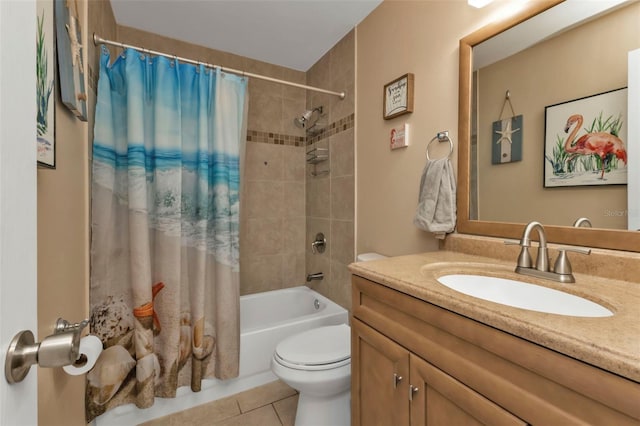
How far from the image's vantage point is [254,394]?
1.66 metres

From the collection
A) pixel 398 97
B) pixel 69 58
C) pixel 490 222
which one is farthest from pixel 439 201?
pixel 69 58

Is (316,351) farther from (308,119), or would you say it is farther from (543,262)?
(308,119)

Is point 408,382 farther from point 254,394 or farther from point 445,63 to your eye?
point 445,63

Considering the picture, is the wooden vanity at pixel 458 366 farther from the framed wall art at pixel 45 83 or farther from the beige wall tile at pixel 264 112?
the beige wall tile at pixel 264 112

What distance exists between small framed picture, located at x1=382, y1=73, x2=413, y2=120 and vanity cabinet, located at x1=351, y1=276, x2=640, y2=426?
99cm

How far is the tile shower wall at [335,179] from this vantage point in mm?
1978

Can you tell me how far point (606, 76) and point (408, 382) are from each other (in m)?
1.11

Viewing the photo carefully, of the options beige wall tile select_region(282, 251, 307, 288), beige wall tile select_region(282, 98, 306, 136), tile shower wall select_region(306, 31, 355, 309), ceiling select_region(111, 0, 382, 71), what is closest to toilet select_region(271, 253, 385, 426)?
tile shower wall select_region(306, 31, 355, 309)

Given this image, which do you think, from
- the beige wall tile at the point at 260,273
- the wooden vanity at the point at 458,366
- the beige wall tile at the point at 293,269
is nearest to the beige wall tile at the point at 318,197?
the beige wall tile at the point at 293,269

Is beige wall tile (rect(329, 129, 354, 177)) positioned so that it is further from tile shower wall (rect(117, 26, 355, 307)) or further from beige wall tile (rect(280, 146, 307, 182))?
beige wall tile (rect(280, 146, 307, 182))

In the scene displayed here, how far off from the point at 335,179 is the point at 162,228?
47.8 inches

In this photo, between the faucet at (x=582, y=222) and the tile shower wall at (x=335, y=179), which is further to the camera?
the tile shower wall at (x=335, y=179)

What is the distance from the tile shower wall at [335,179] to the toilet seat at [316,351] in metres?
0.52

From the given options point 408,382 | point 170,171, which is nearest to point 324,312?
point 408,382
